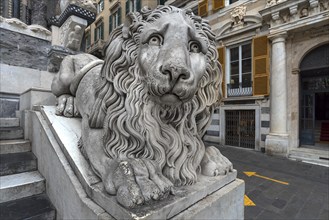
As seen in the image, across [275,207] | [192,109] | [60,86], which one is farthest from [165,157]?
[275,207]

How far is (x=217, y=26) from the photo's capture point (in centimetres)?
948

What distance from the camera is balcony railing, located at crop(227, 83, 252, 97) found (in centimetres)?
853

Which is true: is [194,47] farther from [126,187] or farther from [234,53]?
[234,53]

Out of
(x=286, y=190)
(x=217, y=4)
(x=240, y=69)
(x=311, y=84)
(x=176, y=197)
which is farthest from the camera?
(x=217, y=4)

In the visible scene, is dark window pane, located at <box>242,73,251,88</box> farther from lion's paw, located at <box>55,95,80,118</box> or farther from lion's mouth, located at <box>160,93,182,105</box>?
lion's mouth, located at <box>160,93,182,105</box>

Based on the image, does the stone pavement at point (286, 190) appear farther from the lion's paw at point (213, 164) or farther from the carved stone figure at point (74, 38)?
the carved stone figure at point (74, 38)

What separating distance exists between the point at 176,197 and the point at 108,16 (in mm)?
22051

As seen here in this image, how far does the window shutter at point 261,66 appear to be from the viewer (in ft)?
25.4

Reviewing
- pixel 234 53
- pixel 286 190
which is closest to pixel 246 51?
pixel 234 53

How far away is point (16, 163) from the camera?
→ 2.17 meters

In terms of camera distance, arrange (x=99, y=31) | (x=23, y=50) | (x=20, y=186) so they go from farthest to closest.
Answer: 1. (x=99, y=31)
2. (x=23, y=50)
3. (x=20, y=186)

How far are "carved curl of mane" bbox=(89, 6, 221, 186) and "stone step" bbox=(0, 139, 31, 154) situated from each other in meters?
1.69

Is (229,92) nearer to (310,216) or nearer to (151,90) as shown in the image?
(310,216)

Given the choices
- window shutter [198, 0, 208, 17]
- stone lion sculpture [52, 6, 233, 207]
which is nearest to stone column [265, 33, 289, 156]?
window shutter [198, 0, 208, 17]
